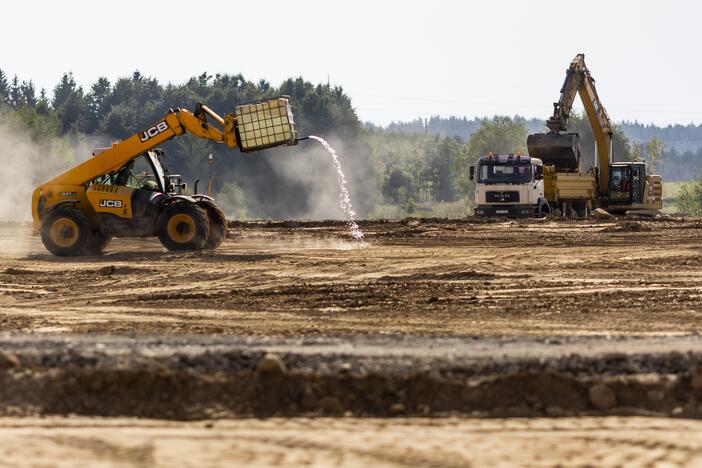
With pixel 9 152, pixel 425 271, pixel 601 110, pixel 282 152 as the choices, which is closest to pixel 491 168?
pixel 601 110

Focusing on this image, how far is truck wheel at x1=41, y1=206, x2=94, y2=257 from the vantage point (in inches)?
923

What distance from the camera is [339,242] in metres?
27.1

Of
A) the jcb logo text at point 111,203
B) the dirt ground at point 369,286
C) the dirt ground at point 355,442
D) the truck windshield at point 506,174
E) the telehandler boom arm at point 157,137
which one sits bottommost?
the dirt ground at point 355,442

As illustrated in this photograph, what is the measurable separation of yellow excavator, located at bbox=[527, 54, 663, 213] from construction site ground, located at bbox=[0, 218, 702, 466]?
24.6 metres

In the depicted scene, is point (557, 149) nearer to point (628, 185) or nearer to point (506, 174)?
point (628, 185)

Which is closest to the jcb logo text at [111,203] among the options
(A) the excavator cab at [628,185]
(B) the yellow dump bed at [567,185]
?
(B) the yellow dump bed at [567,185]

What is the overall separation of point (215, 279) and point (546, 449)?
38.8ft

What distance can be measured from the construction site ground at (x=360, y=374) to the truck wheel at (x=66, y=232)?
5865mm

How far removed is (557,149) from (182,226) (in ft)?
69.9

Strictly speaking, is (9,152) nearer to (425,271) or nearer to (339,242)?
(339,242)

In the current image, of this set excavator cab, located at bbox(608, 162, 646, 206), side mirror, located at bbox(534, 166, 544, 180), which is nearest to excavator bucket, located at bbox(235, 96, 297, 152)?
side mirror, located at bbox(534, 166, 544, 180)

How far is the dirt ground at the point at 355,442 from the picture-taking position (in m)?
7.60

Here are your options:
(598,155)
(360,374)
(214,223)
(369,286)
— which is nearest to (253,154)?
(598,155)

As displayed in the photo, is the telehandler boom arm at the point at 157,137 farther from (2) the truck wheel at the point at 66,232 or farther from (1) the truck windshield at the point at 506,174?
(1) the truck windshield at the point at 506,174
